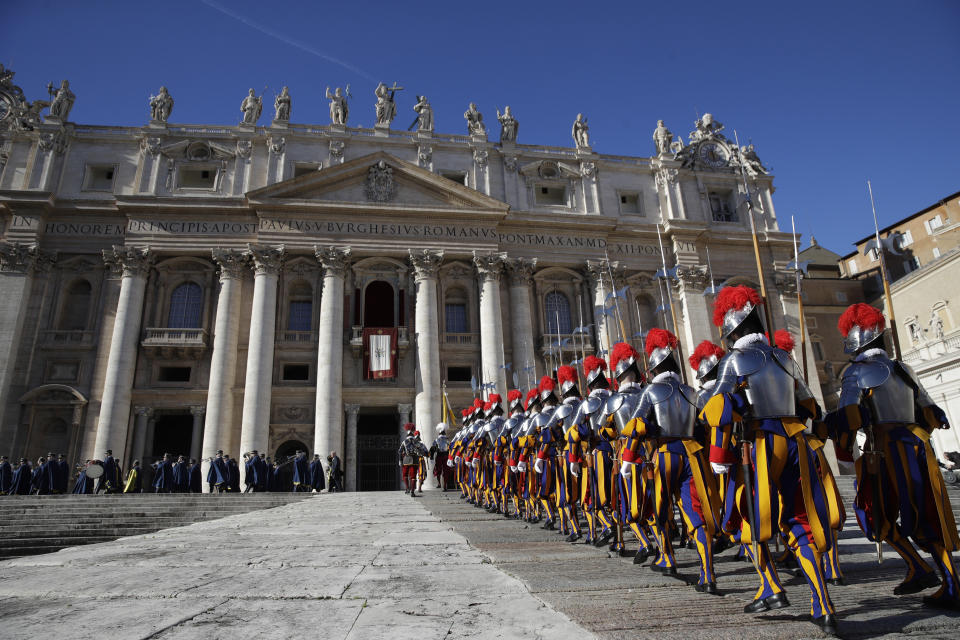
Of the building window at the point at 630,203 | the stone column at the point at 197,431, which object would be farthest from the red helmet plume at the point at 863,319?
the building window at the point at 630,203

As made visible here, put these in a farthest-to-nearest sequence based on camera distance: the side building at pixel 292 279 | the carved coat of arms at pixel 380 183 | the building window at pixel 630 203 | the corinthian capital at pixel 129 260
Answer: the building window at pixel 630 203
the carved coat of arms at pixel 380 183
the corinthian capital at pixel 129 260
the side building at pixel 292 279

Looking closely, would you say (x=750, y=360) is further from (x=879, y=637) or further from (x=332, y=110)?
(x=332, y=110)

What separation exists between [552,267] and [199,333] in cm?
1742

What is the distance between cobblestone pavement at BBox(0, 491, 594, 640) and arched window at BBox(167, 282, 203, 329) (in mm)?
20932

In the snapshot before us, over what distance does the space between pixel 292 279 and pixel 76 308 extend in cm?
1012

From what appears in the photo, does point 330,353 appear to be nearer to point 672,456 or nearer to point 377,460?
point 377,460

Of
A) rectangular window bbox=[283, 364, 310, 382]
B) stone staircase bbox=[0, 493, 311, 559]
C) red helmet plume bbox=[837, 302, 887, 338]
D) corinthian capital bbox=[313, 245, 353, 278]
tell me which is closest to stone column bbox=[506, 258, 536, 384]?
corinthian capital bbox=[313, 245, 353, 278]

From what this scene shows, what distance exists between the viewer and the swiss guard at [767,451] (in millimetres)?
4148

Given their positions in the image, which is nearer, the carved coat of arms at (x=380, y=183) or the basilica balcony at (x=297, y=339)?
the basilica balcony at (x=297, y=339)

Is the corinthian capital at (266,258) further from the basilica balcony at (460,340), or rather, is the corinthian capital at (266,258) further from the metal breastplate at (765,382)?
the metal breastplate at (765,382)

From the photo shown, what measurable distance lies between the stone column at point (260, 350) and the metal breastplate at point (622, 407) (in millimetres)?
20644

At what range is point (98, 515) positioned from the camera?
539 inches

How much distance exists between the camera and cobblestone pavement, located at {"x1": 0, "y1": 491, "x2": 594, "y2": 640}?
3.38 metres

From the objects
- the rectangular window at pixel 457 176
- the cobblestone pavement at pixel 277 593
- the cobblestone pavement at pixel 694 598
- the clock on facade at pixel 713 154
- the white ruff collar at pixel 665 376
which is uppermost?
the clock on facade at pixel 713 154
